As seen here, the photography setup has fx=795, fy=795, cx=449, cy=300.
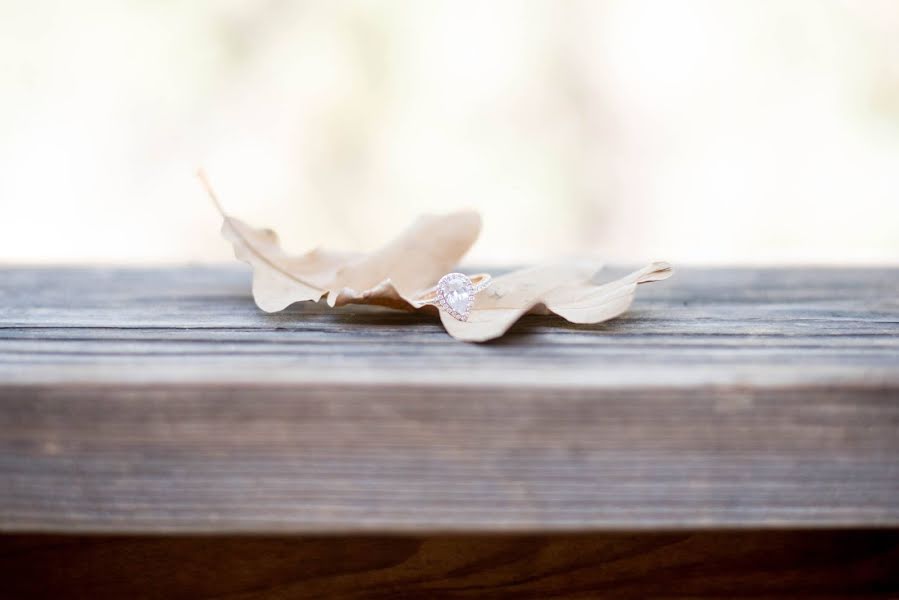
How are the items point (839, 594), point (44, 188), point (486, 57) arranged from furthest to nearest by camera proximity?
point (486, 57) < point (44, 188) < point (839, 594)

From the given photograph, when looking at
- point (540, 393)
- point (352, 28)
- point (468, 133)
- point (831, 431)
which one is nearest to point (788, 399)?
point (831, 431)

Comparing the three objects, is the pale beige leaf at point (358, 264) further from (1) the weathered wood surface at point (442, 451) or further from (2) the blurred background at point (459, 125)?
(2) the blurred background at point (459, 125)

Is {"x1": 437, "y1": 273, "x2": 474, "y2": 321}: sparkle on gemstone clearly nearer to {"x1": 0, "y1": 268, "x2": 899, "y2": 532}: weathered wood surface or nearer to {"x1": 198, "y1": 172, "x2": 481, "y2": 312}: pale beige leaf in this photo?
{"x1": 198, "y1": 172, "x2": 481, "y2": 312}: pale beige leaf

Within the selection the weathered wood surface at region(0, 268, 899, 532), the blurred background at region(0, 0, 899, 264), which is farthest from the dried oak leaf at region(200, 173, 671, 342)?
the blurred background at region(0, 0, 899, 264)

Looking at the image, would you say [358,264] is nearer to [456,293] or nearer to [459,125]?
A: [456,293]

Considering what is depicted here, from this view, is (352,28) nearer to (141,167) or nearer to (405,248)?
(141,167)

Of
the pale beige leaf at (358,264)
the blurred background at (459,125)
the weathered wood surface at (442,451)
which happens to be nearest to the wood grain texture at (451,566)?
the weathered wood surface at (442,451)
